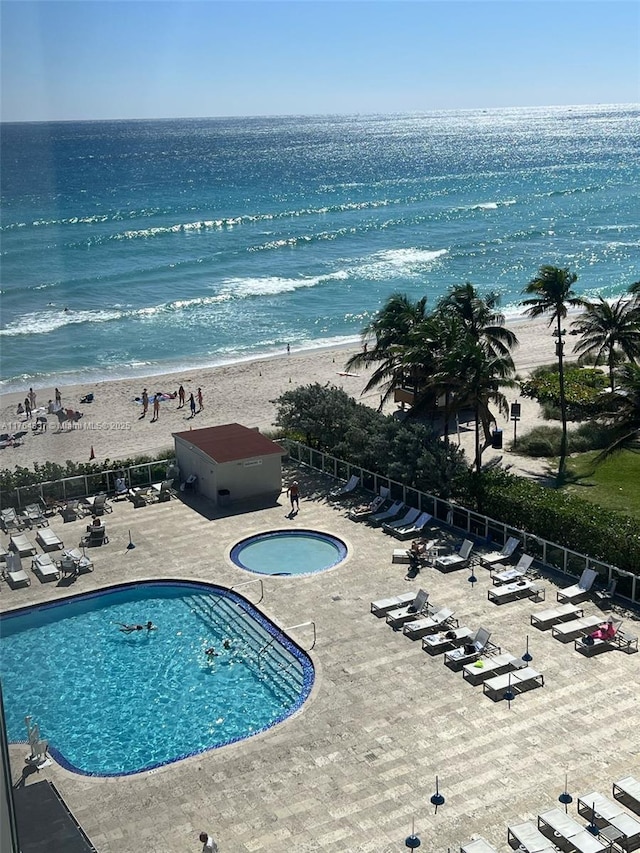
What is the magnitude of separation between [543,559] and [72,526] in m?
12.2

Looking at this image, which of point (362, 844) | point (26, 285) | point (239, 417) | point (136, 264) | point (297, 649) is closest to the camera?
point (362, 844)

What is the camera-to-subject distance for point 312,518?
84.1 feet

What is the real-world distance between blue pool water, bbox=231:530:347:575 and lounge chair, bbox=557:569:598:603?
5.46 m

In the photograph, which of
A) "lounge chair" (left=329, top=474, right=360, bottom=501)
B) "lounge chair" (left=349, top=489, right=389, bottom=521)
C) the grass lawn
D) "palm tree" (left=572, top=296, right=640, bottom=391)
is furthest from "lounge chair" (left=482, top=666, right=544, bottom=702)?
"palm tree" (left=572, top=296, right=640, bottom=391)

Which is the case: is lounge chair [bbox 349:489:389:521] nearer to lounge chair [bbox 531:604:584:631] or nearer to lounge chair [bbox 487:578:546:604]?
lounge chair [bbox 487:578:546:604]

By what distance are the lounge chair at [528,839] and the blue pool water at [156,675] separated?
4942mm

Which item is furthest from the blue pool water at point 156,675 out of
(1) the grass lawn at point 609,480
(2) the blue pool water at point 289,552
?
(1) the grass lawn at point 609,480

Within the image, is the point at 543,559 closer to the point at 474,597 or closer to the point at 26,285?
the point at 474,597

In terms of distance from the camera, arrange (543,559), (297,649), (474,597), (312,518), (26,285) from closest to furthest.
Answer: (297,649) → (474,597) → (543,559) → (312,518) → (26,285)

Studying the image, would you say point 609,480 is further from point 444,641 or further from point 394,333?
point 444,641

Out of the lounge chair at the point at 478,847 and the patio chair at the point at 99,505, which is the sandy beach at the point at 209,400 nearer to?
the patio chair at the point at 99,505

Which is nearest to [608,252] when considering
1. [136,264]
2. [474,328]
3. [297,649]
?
[136,264]

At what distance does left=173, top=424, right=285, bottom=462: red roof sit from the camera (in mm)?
27156

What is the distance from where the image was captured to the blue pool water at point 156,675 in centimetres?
1617
